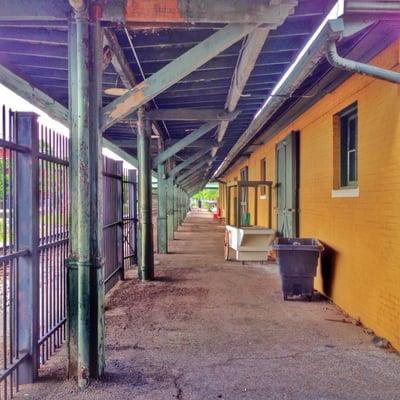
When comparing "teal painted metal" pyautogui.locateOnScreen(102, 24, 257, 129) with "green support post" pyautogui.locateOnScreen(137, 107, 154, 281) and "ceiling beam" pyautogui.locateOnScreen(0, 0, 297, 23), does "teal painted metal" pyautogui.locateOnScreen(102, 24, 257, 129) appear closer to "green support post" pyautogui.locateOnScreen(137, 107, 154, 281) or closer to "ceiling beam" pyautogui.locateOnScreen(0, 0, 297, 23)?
"ceiling beam" pyautogui.locateOnScreen(0, 0, 297, 23)

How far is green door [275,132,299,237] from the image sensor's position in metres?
8.78

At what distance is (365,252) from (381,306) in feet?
2.44

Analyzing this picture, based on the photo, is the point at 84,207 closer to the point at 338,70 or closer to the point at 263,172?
the point at 338,70

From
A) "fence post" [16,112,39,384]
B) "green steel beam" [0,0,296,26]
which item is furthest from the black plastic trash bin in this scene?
"fence post" [16,112,39,384]

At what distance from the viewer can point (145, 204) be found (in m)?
8.62

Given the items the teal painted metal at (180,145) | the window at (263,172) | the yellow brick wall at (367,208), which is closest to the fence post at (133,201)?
the teal painted metal at (180,145)

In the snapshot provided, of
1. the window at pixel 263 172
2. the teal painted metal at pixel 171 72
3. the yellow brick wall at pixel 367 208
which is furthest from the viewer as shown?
the window at pixel 263 172

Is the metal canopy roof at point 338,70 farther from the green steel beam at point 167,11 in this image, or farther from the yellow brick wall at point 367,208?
the green steel beam at point 167,11

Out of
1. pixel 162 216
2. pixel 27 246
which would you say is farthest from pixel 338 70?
pixel 162 216

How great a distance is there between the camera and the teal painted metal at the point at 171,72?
3875 mm

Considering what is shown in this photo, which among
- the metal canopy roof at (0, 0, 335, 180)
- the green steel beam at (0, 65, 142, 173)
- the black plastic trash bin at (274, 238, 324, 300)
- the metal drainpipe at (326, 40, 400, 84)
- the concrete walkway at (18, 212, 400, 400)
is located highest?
the metal canopy roof at (0, 0, 335, 180)

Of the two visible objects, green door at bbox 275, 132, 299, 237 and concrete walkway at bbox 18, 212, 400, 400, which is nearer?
concrete walkway at bbox 18, 212, 400, 400

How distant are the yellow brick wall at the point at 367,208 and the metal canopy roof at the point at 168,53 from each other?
38.5 inches

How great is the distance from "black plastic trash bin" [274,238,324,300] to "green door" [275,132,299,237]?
2333mm
